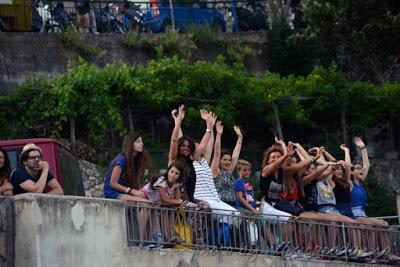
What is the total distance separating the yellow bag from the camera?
18.5 meters

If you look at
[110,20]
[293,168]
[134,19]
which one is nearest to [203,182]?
[293,168]

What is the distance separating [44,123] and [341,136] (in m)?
7.24

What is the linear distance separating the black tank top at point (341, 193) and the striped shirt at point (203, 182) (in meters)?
2.57

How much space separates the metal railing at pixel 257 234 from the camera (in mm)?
18188

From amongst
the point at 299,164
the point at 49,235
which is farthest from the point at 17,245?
the point at 299,164

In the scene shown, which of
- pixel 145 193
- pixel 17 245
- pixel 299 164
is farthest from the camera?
pixel 299 164

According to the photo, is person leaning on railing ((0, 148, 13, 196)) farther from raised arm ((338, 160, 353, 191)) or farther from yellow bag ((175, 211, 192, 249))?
raised arm ((338, 160, 353, 191))

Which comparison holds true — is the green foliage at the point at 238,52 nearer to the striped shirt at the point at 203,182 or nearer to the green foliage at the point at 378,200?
the green foliage at the point at 378,200

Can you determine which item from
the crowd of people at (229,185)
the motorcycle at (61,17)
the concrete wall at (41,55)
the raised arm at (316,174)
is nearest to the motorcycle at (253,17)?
the concrete wall at (41,55)

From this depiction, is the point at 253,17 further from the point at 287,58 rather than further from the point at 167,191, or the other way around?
the point at 167,191

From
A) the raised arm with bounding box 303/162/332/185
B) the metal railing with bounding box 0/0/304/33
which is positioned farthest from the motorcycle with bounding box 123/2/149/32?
the raised arm with bounding box 303/162/332/185

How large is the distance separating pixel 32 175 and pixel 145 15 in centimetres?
2213

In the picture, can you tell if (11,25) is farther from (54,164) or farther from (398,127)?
(54,164)

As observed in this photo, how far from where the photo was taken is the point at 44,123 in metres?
33.5
